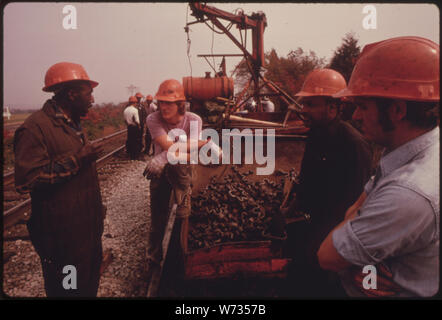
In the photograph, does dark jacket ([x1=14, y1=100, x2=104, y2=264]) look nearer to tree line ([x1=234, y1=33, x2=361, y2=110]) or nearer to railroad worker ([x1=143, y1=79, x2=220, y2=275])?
railroad worker ([x1=143, y1=79, x2=220, y2=275])

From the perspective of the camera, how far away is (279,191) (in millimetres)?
3906

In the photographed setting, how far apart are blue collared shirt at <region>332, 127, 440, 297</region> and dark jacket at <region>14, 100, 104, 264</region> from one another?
6.73ft

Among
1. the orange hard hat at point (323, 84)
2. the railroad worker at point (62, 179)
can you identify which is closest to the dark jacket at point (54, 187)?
the railroad worker at point (62, 179)

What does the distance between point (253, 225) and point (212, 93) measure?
396cm

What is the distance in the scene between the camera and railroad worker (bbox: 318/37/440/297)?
944 mm

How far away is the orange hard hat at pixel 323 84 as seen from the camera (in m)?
2.22

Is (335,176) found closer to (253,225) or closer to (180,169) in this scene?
(253,225)

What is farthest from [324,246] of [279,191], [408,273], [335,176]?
[279,191]

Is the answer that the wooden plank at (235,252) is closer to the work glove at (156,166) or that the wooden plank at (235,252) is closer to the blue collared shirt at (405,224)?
the work glove at (156,166)

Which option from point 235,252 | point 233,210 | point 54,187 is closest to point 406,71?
point 235,252

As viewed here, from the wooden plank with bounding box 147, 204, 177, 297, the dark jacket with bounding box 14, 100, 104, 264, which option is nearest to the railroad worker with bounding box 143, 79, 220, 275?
the wooden plank with bounding box 147, 204, 177, 297

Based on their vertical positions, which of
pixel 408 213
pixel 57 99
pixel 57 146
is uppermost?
pixel 57 99

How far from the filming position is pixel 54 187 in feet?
6.41

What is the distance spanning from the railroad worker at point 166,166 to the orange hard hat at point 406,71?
2.09m
